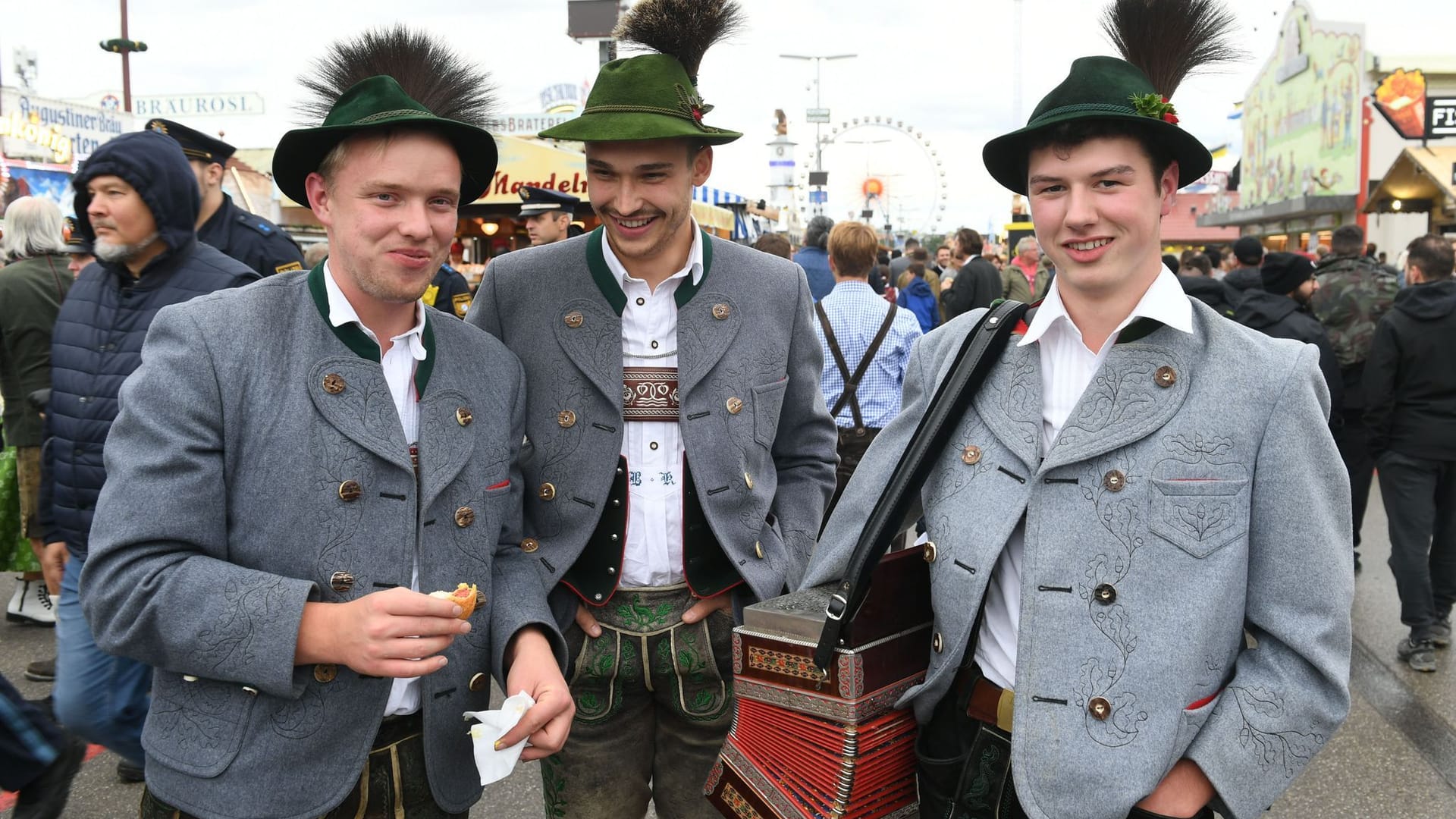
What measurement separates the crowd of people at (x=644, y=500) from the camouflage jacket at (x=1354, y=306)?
5.31 metres

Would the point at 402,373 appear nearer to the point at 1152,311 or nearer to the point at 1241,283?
the point at 1152,311

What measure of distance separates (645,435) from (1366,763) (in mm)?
3517

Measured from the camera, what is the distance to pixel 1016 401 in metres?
1.88

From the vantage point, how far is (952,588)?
1843 mm

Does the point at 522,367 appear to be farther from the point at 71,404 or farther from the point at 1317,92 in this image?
the point at 1317,92

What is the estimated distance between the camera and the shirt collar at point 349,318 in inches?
75.2

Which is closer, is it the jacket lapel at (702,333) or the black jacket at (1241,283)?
the jacket lapel at (702,333)

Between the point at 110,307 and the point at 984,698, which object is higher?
the point at 110,307

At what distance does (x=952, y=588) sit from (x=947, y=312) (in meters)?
9.16

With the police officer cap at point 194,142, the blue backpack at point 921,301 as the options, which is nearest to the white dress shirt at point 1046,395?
the police officer cap at point 194,142

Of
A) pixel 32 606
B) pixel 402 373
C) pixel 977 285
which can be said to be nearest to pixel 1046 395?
pixel 402 373

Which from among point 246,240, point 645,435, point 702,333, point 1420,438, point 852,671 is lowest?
point 1420,438

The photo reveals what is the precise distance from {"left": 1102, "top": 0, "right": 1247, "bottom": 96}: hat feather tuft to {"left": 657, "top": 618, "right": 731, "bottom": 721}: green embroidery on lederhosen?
1511 millimetres

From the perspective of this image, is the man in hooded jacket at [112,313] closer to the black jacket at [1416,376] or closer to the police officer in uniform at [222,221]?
the police officer in uniform at [222,221]
